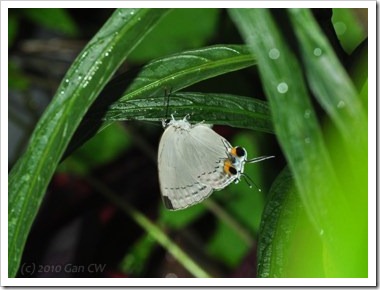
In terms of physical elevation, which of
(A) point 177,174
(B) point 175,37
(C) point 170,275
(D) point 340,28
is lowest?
(C) point 170,275

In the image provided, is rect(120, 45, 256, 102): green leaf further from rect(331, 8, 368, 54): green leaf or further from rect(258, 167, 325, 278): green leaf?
rect(331, 8, 368, 54): green leaf

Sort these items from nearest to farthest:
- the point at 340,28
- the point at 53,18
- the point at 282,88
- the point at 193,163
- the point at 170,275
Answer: the point at 282,88, the point at 193,163, the point at 340,28, the point at 170,275, the point at 53,18

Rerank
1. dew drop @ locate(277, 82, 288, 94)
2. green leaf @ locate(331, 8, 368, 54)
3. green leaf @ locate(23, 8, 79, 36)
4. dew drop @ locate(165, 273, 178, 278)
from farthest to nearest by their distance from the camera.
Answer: green leaf @ locate(23, 8, 79, 36)
dew drop @ locate(165, 273, 178, 278)
green leaf @ locate(331, 8, 368, 54)
dew drop @ locate(277, 82, 288, 94)

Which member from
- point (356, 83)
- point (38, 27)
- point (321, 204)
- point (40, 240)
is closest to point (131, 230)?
point (40, 240)

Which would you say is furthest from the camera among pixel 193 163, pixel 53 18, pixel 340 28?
pixel 53 18

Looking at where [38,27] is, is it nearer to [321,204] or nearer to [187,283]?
[187,283]

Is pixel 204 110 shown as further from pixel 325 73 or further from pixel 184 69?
pixel 325 73

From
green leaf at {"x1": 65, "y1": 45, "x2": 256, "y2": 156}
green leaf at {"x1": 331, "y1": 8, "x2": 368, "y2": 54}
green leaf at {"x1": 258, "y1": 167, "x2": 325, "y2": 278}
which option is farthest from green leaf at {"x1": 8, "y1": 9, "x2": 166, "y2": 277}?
green leaf at {"x1": 331, "y1": 8, "x2": 368, "y2": 54}

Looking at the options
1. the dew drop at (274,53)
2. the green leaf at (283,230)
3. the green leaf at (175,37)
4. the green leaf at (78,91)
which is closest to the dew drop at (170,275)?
the green leaf at (175,37)

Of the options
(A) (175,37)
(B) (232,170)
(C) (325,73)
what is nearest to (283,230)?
(B) (232,170)
